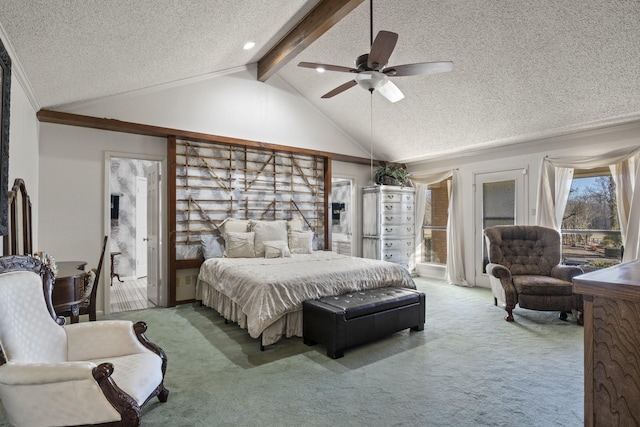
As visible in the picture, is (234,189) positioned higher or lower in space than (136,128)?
lower

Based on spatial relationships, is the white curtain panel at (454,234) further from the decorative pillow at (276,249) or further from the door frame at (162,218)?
the door frame at (162,218)

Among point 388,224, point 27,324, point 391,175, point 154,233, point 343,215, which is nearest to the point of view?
point 27,324

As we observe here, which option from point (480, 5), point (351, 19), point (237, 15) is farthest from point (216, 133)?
point (480, 5)

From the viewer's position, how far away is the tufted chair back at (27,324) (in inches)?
61.5

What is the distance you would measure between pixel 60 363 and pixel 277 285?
6.00 ft

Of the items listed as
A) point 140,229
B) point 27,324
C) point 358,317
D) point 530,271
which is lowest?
point 358,317

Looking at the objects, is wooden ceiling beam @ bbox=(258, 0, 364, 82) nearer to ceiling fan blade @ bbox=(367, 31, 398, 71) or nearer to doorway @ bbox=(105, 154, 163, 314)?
ceiling fan blade @ bbox=(367, 31, 398, 71)

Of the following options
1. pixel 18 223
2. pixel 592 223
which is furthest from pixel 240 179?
pixel 592 223

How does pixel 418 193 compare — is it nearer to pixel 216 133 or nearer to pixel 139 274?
pixel 216 133

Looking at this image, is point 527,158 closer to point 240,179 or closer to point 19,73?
A: point 240,179

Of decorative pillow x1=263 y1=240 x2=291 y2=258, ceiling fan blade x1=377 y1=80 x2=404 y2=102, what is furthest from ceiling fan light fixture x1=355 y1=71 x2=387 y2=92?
decorative pillow x1=263 y1=240 x2=291 y2=258

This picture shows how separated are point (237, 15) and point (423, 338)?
12.1ft

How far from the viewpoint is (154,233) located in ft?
16.0

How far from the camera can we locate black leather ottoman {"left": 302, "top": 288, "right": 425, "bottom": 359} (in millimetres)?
2930
